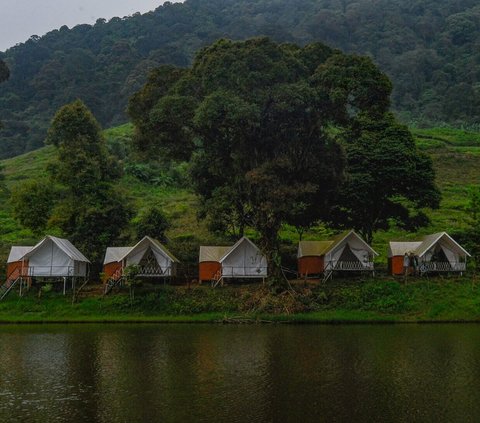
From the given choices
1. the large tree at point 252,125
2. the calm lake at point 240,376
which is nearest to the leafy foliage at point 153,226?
the large tree at point 252,125

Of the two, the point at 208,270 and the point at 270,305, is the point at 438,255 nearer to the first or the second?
the point at 270,305

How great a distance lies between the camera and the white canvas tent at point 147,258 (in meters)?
44.8

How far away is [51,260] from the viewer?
4416cm

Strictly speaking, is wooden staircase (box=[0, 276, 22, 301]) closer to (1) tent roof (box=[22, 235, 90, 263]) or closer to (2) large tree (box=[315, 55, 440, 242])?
(1) tent roof (box=[22, 235, 90, 263])

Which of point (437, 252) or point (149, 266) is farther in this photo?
point (437, 252)

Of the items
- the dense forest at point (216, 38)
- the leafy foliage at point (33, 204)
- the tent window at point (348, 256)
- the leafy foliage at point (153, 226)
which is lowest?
the tent window at point (348, 256)

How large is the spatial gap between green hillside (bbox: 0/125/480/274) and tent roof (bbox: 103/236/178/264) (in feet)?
15.0

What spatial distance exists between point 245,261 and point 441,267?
1580 centimetres

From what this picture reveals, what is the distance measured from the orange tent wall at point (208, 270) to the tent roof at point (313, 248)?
23.1 ft

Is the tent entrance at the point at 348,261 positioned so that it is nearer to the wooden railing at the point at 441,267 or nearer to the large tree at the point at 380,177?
the large tree at the point at 380,177

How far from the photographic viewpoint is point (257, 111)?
3741 centimetres

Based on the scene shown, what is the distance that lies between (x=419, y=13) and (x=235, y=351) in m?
186

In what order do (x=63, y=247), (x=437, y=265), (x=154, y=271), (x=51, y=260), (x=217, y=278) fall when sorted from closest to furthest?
(x=63, y=247) < (x=51, y=260) < (x=154, y=271) < (x=217, y=278) < (x=437, y=265)

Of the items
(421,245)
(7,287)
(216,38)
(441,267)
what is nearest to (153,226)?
(7,287)
